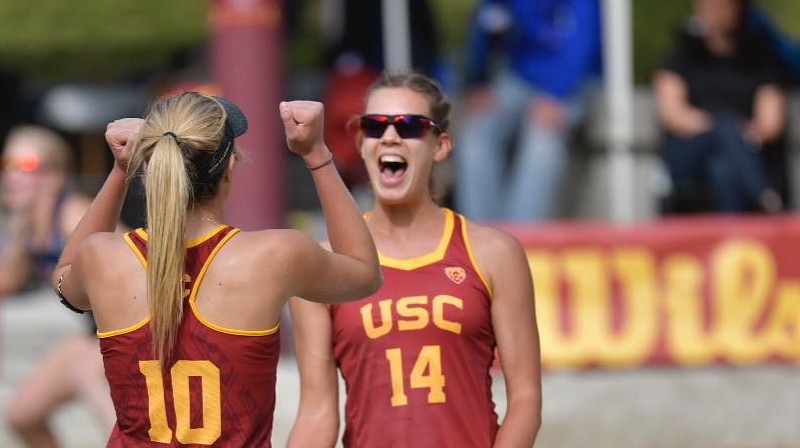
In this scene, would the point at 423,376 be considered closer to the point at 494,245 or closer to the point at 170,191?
the point at 494,245

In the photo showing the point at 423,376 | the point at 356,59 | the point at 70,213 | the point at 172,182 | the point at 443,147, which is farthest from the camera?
the point at 356,59

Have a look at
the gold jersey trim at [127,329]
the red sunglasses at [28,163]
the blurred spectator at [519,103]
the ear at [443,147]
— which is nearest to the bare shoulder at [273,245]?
the gold jersey trim at [127,329]

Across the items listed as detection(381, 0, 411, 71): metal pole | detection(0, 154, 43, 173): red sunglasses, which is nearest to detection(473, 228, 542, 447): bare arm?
detection(0, 154, 43, 173): red sunglasses

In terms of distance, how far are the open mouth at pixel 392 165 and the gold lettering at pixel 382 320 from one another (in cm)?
42

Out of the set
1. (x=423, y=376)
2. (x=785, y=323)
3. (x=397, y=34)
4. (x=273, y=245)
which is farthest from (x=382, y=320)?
(x=397, y=34)

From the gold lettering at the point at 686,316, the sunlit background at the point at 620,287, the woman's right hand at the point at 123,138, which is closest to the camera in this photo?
the woman's right hand at the point at 123,138

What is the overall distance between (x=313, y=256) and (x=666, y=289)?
6.55m

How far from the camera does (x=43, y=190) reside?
6922mm

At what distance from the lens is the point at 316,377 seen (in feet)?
14.1

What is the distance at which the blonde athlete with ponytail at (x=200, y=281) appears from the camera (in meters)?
3.45

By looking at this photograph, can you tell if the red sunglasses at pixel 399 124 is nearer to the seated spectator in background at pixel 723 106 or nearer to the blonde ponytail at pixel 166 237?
the blonde ponytail at pixel 166 237

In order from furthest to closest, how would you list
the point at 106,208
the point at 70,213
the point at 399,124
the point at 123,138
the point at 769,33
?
the point at 769,33 < the point at 70,213 < the point at 399,124 < the point at 106,208 < the point at 123,138

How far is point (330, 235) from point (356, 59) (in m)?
8.08

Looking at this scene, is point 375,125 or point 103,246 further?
point 375,125
